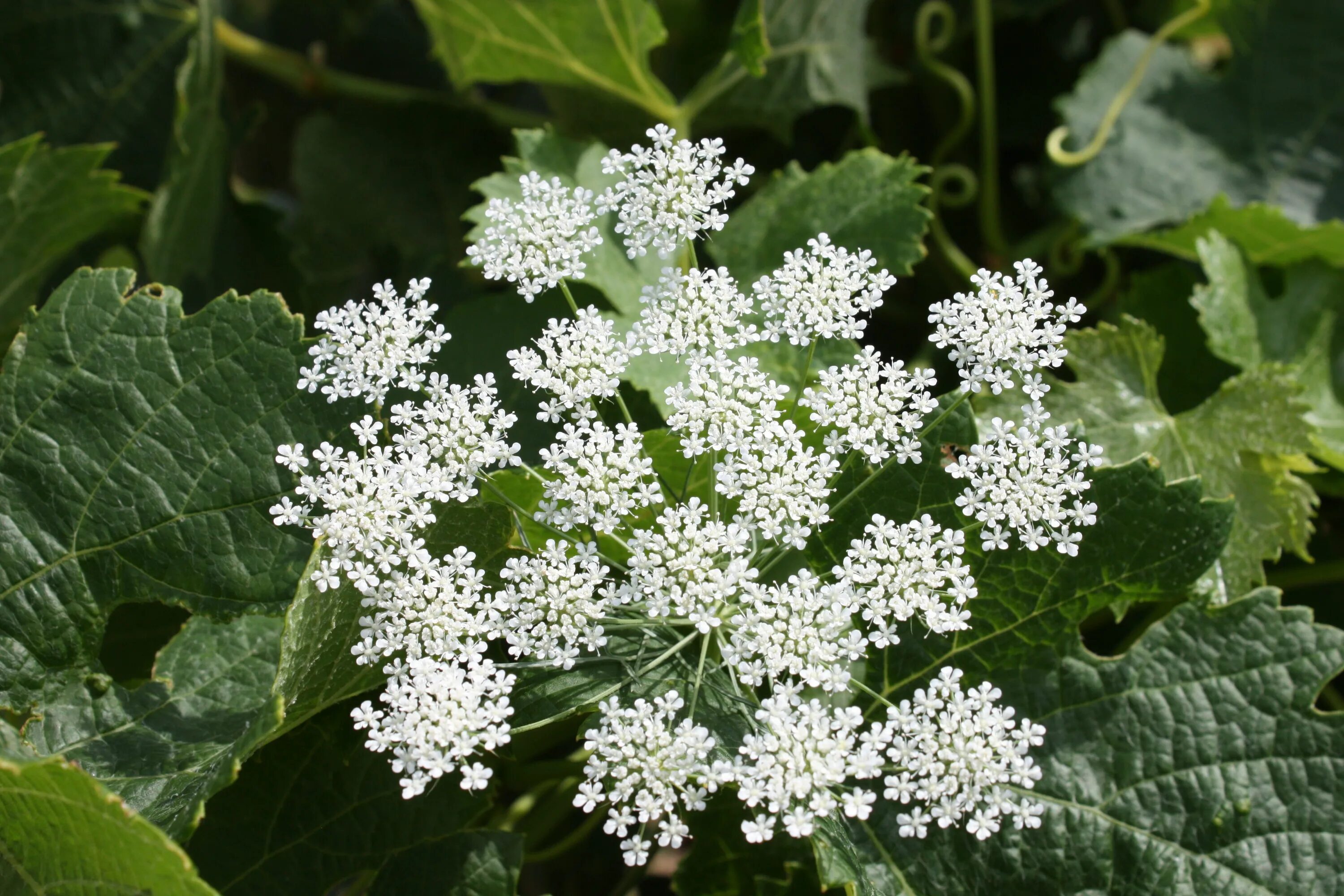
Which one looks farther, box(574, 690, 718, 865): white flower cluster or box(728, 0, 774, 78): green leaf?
box(728, 0, 774, 78): green leaf

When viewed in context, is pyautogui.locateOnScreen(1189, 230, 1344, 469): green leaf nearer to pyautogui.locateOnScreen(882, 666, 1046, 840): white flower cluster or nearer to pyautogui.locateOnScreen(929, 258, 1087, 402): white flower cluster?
pyautogui.locateOnScreen(929, 258, 1087, 402): white flower cluster

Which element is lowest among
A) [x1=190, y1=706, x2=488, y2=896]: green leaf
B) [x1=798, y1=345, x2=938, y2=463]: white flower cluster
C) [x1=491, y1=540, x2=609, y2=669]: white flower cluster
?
[x1=190, y1=706, x2=488, y2=896]: green leaf

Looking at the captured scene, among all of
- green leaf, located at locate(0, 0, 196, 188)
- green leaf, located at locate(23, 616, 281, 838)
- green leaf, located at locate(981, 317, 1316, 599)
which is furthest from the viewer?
green leaf, located at locate(0, 0, 196, 188)

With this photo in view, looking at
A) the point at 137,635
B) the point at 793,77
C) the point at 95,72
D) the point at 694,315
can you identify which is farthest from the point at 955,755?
the point at 95,72

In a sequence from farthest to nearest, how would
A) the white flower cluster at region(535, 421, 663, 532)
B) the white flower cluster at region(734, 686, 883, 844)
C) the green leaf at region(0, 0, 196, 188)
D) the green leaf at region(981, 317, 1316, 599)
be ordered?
the green leaf at region(0, 0, 196, 188) → the green leaf at region(981, 317, 1316, 599) → the white flower cluster at region(535, 421, 663, 532) → the white flower cluster at region(734, 686, 883, 844)

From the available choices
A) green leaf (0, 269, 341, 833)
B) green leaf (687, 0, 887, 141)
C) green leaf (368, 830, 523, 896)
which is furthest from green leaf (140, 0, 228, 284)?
green leaf (368, 830, 523, 896)

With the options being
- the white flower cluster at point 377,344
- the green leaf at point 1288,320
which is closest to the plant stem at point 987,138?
the green leaf at point 1288,320

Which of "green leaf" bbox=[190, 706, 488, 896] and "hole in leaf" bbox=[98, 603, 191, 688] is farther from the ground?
"hole in leaf" bbox=[98, 603, 191, 688]

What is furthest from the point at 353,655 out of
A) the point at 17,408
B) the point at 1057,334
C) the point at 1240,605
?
the point at 1240,605

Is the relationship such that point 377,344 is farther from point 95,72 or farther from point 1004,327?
point 95,72
